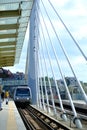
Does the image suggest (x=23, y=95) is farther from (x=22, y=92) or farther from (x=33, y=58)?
(x=33, y=58)

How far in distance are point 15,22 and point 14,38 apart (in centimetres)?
504

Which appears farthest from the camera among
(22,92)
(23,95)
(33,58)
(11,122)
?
(22,92)

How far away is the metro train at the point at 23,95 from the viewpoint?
44.7m

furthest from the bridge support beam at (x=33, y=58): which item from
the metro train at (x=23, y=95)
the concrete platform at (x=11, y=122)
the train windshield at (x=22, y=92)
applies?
the concrete platform at (x=11, y=122)

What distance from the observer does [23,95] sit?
45906 mm

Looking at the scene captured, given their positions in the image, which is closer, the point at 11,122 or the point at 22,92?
the point at 11,122

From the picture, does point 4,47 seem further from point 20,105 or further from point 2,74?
point 20,105

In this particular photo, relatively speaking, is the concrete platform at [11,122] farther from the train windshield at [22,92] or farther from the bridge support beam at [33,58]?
the train windshield at [22,92]

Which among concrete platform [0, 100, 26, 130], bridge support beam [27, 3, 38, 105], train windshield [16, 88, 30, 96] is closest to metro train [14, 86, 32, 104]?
train windshield [16, 88, 30, 96]

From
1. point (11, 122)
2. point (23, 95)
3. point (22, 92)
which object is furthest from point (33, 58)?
point (11, 122)

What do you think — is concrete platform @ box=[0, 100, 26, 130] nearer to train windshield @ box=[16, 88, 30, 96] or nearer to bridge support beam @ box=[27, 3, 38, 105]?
bridge support beam @ box=[27, 3, 38, 105]

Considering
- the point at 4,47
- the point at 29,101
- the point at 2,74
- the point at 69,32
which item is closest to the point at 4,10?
the point at 69,32

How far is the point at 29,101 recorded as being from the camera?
4462 centimetres

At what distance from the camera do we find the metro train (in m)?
44.7
